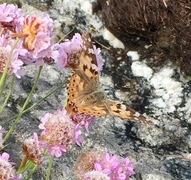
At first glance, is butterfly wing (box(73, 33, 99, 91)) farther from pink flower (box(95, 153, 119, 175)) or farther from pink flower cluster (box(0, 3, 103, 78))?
pink flower (box(95, 153, 119, 175))

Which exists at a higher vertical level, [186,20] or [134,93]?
[186,20]

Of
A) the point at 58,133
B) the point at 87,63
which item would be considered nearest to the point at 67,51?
the point at 87,63

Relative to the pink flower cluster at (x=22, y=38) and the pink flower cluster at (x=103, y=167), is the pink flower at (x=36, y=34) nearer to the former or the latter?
the pink flower cluster at (x=22, y=38)

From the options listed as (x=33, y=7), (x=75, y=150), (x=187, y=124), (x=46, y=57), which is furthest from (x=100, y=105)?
(x=33, y=7)

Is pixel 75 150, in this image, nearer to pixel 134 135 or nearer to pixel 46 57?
pixel 134 135

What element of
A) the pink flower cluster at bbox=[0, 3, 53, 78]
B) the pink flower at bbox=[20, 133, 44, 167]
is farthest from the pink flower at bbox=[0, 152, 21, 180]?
the pink flower cluster at bbox=[0, 3, 53, 78]

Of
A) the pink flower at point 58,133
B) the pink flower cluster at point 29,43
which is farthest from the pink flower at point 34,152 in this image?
the pink flower cluster at point 29,43
